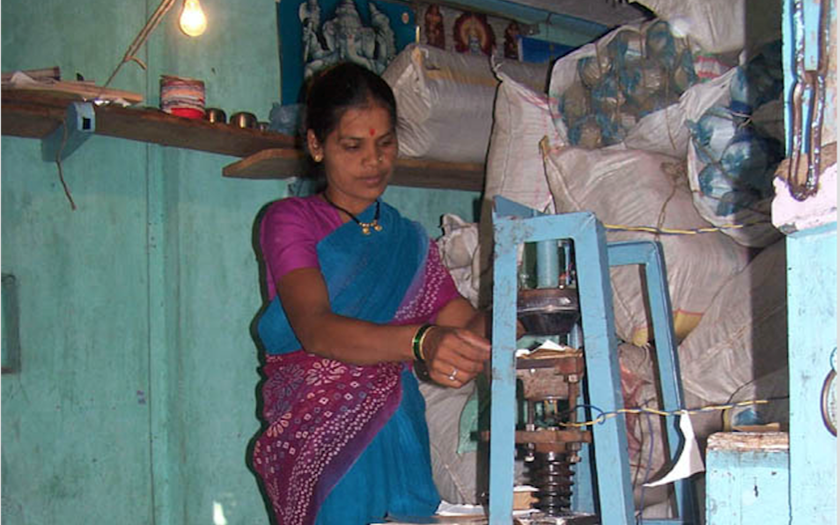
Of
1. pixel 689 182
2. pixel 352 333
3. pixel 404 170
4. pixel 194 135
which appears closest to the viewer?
pixel 352 333

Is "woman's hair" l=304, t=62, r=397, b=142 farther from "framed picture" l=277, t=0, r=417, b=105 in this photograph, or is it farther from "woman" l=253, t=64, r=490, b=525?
"framed picture" l=277, t=0, r=417, b=105

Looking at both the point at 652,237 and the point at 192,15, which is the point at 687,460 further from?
the point at 192,15

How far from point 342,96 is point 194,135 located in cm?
93

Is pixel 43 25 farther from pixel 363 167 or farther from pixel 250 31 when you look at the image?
pixel 363 167

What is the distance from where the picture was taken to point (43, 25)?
3072 millimetres

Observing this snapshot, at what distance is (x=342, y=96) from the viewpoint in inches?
89.7

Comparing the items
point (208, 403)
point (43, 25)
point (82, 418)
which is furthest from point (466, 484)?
point (43, 25)

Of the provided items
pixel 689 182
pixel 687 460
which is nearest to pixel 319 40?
pixel 689 182

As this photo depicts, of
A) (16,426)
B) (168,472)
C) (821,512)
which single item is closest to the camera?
(821,512)

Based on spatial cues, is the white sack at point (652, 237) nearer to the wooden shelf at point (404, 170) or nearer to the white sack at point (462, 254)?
the white sack at point (462, 254)

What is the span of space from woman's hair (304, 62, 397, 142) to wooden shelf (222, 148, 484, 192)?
0.69 meters

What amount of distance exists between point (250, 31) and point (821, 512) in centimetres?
286

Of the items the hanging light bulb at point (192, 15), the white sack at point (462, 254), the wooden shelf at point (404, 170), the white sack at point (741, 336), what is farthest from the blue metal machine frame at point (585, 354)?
the hanging light bulb at point (192, 15)

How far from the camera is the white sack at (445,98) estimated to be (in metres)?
3.16
